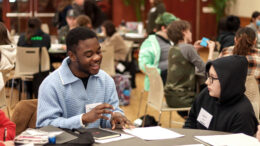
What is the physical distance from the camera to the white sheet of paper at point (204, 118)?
301cm

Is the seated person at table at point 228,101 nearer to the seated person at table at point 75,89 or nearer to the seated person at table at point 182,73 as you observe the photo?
the seated person at table at point 75,89

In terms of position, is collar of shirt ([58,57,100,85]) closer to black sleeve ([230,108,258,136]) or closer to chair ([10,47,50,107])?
black sleeve ([230,108,258,136])

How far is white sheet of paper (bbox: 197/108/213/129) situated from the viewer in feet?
9.87

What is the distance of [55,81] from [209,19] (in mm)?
10492

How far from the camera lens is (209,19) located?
41.7ft

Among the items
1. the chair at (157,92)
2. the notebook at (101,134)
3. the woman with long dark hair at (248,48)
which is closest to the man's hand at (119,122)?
the notebook at (101,134)

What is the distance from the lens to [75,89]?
9.05 feet

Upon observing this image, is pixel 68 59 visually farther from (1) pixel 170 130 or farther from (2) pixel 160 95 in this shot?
(2) pixel 160 95

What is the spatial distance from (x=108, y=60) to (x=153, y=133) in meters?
4.45

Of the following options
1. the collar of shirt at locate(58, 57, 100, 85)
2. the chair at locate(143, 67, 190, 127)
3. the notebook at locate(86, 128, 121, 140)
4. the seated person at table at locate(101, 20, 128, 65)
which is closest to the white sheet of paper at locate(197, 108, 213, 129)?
the notebook at locate(86, 128, 121, 140)

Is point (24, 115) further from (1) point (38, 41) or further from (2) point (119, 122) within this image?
(1) point (38, 41)

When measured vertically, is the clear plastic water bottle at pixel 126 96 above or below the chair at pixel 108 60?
below

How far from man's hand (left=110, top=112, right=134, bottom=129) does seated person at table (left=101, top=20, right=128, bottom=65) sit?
15.9 ft

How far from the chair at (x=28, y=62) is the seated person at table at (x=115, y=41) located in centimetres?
120
